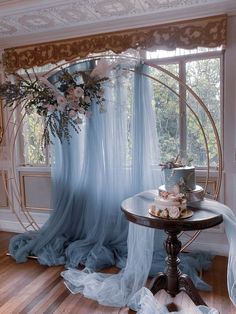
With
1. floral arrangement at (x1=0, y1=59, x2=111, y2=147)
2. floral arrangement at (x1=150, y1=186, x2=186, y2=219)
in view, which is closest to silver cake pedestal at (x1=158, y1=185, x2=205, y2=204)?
floral arrangement at (x1=150, y1=186, x2=186, y2=219)

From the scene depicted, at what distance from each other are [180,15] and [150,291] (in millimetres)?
2452

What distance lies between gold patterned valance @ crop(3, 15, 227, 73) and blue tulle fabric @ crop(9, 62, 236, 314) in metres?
0.29

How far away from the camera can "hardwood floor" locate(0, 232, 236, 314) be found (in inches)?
83.7

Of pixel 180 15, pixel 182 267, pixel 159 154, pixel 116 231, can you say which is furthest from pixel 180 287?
pixel 180 15

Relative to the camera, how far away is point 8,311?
2.13 m

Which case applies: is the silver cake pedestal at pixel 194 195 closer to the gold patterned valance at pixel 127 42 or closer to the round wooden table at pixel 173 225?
the round wooden table at pixel 173 225

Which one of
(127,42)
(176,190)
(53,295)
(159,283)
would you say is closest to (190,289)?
(159,283)

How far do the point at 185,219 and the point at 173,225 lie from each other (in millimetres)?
84

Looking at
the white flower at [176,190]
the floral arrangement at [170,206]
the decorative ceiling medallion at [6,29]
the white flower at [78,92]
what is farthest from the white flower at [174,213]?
the decorative ceiling medallion at [6,29]

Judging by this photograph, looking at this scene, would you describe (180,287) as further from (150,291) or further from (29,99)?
(29,99)

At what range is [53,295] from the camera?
2.32 meters

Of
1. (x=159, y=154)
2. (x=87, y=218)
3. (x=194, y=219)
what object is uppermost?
(x=159, y=154)

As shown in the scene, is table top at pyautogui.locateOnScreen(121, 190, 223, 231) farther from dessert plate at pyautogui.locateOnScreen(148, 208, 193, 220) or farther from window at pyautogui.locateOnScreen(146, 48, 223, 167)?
window at pyautogui.locateOnScreen(146, 48, 223, 167)

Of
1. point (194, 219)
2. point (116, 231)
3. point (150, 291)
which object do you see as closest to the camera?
point (194, 219)
